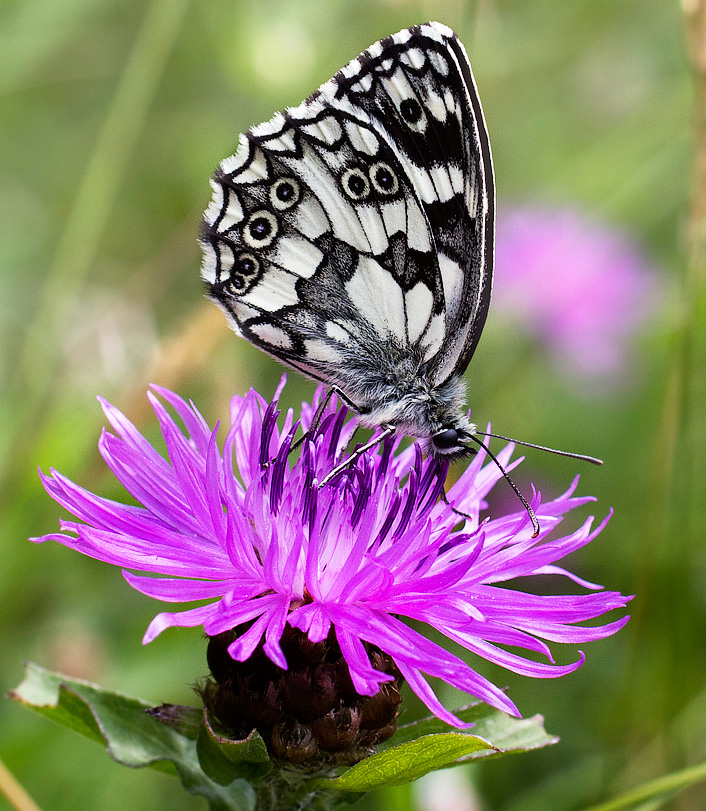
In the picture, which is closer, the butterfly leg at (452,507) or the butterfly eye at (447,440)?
the butterfly leg at (452,507)

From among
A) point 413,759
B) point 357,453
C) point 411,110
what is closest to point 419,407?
point 357,453

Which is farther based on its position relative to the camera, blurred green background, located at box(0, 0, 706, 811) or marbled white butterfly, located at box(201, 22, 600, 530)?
blurred green background, located at box(0, 0, 706, 811)

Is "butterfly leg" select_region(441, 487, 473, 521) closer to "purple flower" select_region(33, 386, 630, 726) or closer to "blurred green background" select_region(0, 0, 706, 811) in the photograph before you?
"purple flower" select_region(33, 386, 630, 726)

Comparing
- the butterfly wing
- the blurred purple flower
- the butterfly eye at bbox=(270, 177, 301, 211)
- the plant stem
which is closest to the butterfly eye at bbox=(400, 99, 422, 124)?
the butterfly wing

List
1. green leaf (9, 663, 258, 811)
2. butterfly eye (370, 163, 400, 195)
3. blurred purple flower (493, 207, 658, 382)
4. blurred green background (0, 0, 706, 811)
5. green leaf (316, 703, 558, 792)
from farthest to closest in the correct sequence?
1. blurred purple flower (493, 207, 658, 382)
2. blurred green background (0, 0, 706, 811)
3. butterfly eye (370, 163, 400, 195)
4. green leaf (9, 663, 258, 811)
5. green leaf (316, 703, 558, 792)

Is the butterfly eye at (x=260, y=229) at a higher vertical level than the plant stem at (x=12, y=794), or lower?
higher

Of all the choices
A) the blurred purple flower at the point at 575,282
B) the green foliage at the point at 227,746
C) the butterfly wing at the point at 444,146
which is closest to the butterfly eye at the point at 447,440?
the butterfly wing at the point at 444,146

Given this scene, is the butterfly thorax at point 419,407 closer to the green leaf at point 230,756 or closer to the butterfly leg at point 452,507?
the butterfly leg at point 452,507
